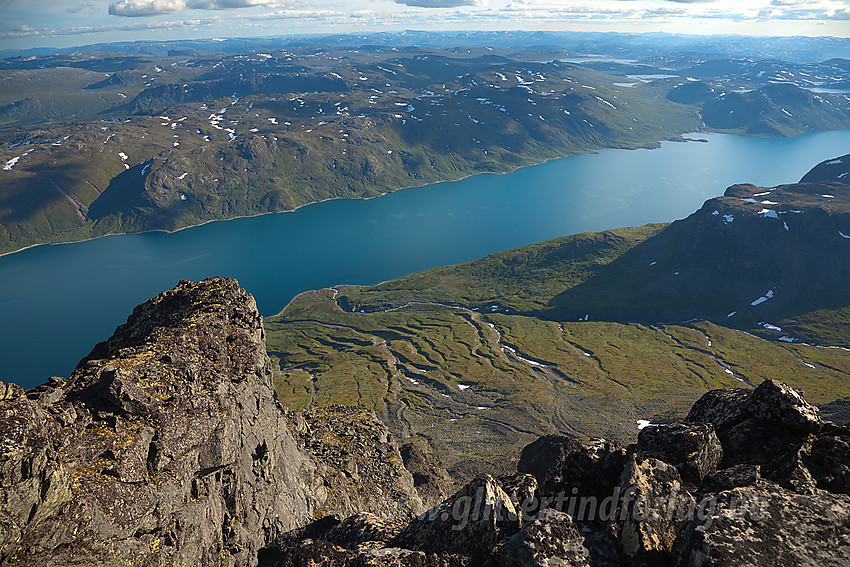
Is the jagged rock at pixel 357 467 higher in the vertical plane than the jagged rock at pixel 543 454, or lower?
higher

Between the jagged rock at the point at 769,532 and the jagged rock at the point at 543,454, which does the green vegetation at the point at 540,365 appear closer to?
the jagged rock at the point at 543,454

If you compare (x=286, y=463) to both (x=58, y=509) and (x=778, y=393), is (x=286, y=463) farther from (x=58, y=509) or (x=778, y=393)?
(x=778, y=393)

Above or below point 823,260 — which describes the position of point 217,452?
above

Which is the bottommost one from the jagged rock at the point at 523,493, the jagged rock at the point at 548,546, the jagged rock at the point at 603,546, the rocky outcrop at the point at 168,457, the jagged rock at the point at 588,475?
the rocky outcrop at the point at 168,457

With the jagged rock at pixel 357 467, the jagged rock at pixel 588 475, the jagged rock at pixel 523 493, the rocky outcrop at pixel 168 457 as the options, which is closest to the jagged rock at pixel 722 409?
the jagged rock at pixel 588 475

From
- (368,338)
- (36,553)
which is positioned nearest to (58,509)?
(36,553)

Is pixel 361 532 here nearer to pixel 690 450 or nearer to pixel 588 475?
pixel 588 475

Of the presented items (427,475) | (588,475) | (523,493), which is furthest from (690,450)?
(427,475)
